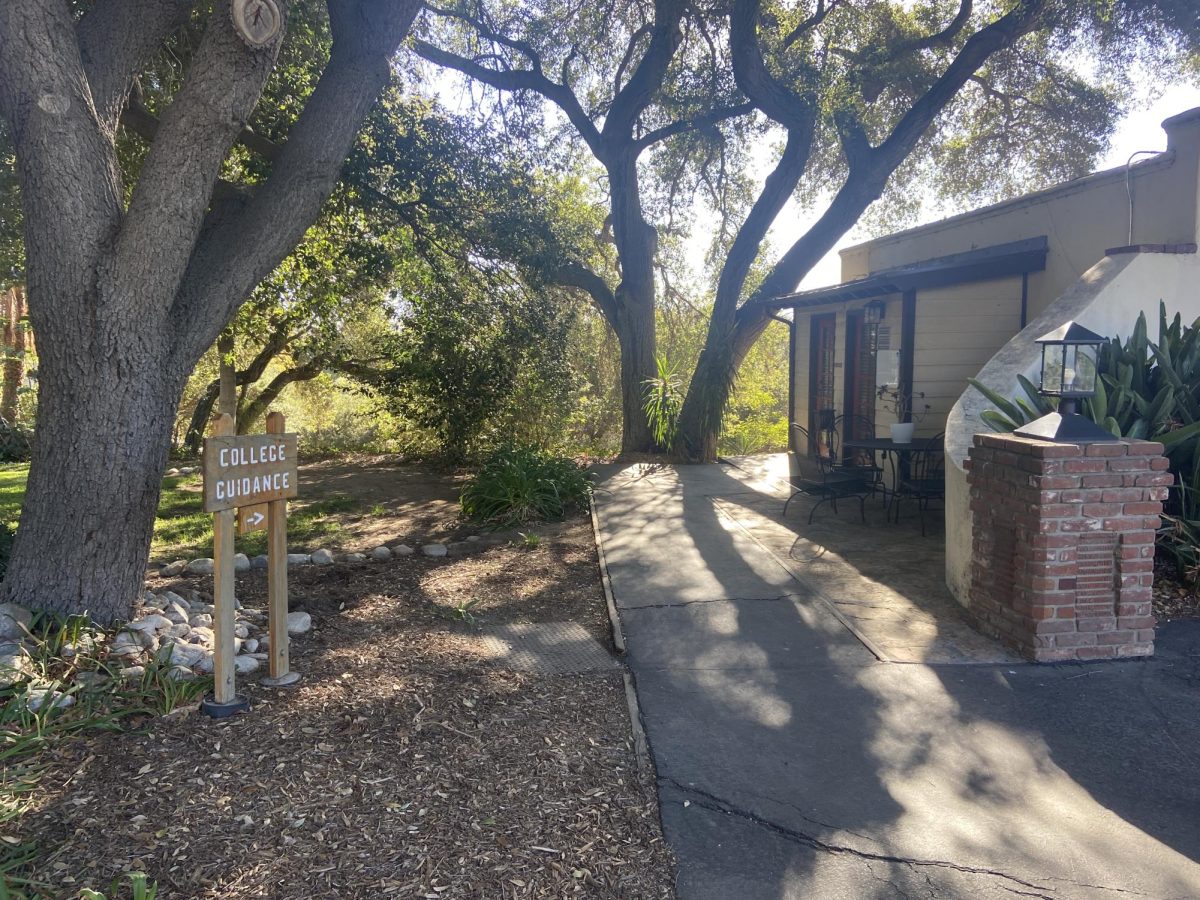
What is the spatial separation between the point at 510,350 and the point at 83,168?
705cm

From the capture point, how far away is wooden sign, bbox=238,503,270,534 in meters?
3.90

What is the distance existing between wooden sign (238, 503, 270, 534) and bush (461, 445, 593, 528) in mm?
4669

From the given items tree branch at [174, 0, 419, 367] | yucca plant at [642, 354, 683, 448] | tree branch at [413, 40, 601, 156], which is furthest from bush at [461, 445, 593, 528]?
tree branch at [413, 40, 601, 156]

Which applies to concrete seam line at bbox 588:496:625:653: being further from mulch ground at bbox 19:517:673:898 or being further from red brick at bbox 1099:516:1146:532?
red brick at bbox 1099:516:1146:532

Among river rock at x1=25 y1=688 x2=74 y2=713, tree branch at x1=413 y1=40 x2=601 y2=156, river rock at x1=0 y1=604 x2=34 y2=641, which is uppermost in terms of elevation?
tree branch at x1=413 y1=40 x2=601 y2=156

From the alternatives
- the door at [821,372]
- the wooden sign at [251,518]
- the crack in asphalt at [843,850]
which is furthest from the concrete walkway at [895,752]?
the door at [821,372]

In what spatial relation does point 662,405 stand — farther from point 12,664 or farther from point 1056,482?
point 12,664

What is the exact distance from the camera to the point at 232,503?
371 centimetres

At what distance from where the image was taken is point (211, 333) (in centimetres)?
477

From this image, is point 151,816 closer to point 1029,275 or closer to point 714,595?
point 714,595

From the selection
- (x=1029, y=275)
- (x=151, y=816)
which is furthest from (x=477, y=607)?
(x=1029, y=275)

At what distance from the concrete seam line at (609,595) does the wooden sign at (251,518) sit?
6.83 ft

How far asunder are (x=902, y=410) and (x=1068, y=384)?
14.1ft

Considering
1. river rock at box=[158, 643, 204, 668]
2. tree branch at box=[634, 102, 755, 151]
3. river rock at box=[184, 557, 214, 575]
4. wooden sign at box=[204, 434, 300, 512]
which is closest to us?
wooden sign at box=[204, 434, 300, 512]
